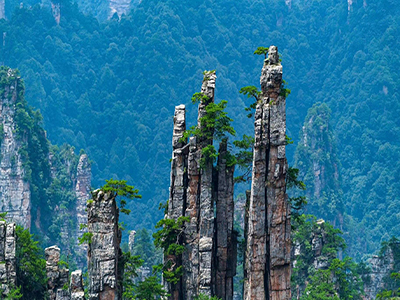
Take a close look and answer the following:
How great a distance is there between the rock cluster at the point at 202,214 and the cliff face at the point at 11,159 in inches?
2876

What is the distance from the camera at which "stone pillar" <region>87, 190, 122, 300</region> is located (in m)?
80.4

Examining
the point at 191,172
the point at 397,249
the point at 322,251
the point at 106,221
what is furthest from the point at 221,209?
the point at 397,249

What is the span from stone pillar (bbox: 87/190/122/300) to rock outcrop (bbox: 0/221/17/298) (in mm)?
8978

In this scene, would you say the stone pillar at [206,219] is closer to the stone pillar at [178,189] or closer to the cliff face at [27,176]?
the stone pillar at [178,189]

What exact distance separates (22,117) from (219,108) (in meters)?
76.4

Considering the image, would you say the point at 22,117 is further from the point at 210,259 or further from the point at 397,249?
the point at 210,259

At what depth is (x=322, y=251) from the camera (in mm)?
121250

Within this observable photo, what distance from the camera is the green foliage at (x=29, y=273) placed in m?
91.1

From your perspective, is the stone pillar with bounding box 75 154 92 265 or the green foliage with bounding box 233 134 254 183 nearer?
the green foliage with bounding box 233 134 254 183

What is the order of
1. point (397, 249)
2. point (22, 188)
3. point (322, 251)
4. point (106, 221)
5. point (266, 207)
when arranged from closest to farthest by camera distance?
1. point (106, 221)
2. point (266, 207)
3. point (322, 251)
4. point (397, 249)
5. point (22, 188)

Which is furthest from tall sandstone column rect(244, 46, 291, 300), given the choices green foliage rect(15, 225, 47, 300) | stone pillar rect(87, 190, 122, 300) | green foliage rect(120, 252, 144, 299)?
green foliage rect(15, 225, 47, 300)

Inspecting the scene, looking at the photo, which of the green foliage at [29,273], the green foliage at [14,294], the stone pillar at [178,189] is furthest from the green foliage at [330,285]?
the green foliage at [14,294]

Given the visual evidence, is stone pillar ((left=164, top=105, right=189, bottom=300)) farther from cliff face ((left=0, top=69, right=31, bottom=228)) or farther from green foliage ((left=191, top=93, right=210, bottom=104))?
cliff face ((left=0, top=69, right=31, bottom=228))

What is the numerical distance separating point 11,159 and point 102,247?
83424 millimetres
